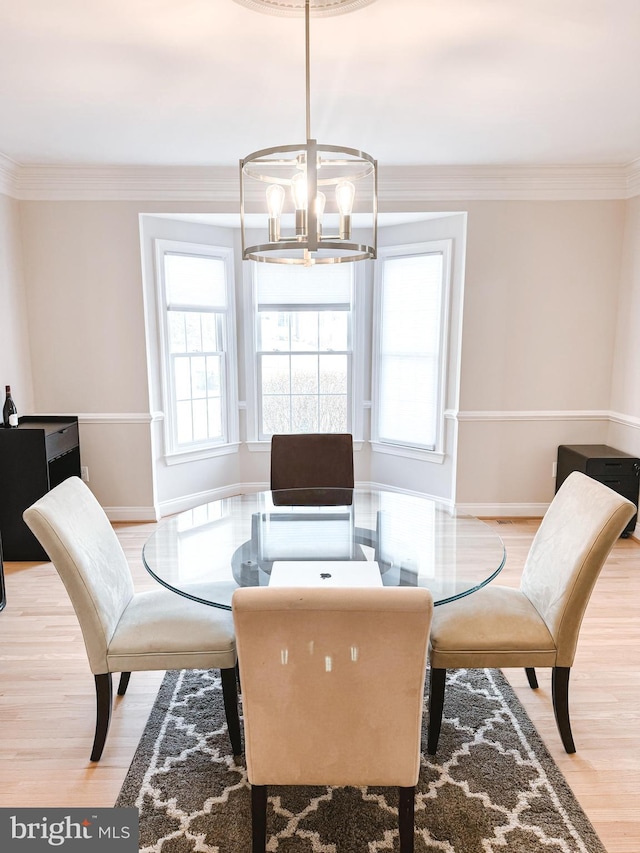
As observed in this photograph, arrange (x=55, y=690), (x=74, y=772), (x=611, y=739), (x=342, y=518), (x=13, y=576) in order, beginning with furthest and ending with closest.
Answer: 1. (x=13, y=576)
2. (x=342, y=518)
3. (x=55, y=690)
4. (x=611, y=739)
5. (x=74, y=772)

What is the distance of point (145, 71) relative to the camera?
2.60m

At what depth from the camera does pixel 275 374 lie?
512 cm

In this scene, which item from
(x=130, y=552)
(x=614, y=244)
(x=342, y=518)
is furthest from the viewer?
(x=614, y=244)

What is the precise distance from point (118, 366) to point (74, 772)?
117 inches

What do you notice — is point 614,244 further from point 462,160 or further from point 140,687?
point 140,687

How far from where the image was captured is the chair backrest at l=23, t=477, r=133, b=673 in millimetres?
1895

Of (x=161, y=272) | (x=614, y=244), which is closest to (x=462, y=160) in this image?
(x=614, y=244)

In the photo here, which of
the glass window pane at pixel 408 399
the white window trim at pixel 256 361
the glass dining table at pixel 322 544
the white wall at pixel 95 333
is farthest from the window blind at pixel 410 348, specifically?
the white wall at pixel 95 333

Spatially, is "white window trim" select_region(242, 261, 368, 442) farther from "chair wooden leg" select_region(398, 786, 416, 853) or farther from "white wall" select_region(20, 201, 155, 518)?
"chair wooden leg" select_region(398, 786, 416, 853)

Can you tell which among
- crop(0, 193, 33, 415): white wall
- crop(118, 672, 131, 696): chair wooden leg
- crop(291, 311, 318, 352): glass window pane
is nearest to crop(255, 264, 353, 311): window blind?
crop(291, 311, 318, 352): glass window pane

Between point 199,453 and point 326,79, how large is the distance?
3.09 m

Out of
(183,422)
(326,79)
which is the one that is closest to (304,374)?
(183,422)

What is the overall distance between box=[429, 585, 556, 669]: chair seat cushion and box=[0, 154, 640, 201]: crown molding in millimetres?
3190

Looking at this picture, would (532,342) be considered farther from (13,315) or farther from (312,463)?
(13,315)
